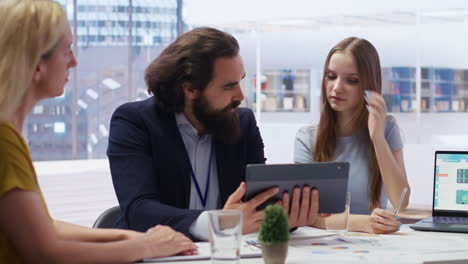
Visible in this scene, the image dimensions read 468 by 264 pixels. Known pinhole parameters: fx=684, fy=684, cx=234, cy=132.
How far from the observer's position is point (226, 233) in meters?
1.69

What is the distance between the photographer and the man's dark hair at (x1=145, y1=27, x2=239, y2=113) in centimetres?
273

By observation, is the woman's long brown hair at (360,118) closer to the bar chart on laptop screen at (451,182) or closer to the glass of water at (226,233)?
the bar chart on laptop screen at (451,182)

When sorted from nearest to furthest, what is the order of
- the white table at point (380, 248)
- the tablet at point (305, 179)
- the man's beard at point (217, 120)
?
the white table at point (380, 248) < the tablet at point (305, 179) < the man's beard at point (217, 120)

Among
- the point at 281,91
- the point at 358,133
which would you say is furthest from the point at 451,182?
the point at 281,91

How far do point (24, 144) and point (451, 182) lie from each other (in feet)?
5.62

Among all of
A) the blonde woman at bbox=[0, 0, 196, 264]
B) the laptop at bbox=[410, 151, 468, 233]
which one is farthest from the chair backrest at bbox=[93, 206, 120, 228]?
the laptop at bbox=[410, 151, 468, 233]

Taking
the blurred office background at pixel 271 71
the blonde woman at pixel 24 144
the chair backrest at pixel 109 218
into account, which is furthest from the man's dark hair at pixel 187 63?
the blurred office background at pixel 271 71

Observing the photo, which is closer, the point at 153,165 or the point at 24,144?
the point at 24,144

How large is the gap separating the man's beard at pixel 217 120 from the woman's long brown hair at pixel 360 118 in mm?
586

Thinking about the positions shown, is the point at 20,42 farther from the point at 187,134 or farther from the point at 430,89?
the point at 430,89

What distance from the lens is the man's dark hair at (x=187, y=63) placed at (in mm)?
2732

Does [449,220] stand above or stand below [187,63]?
below

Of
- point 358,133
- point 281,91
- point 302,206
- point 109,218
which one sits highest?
point 281,91

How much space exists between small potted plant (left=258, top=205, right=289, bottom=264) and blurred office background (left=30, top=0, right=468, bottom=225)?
243 inches
